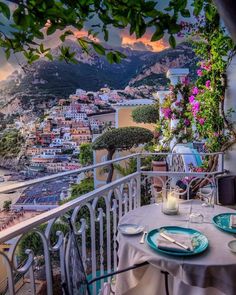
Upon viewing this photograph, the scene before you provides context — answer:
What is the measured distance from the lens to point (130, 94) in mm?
10734

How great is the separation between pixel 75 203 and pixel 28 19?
3.84 feet

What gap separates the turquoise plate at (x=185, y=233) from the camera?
4.31 ft

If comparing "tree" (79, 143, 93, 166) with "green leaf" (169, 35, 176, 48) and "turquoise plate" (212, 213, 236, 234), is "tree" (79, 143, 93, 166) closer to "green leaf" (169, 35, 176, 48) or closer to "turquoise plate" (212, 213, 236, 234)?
"turquoise plate" (212, 213, 236, 234)

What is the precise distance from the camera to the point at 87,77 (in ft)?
21.9

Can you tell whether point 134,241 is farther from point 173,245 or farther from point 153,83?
point 153,83

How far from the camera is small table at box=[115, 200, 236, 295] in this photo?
4.06 feet

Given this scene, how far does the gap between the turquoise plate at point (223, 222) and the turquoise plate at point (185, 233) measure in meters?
0.17

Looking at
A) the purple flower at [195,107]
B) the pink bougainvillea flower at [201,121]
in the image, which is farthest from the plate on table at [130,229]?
the purple flower at [195,107]

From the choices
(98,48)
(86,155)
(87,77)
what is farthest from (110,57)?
(86,155)

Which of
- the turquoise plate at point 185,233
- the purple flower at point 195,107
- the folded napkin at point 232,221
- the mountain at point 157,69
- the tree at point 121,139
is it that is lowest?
the turquoise plate at point 185,233

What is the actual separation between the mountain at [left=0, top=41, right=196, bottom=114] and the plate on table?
1.97 metres

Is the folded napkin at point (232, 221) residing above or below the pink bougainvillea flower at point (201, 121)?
below

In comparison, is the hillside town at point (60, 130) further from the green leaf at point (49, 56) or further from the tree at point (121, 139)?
the green leaf at point (49, 56)

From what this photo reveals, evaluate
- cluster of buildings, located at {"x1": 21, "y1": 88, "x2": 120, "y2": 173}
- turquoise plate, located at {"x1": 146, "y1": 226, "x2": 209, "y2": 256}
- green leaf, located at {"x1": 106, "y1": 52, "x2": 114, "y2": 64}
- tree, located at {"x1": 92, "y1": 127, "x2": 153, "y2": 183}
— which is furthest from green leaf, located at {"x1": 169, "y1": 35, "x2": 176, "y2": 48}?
tree, located at {"x1": 92, "y1": 127, "x2": 153, "y2": 183}
